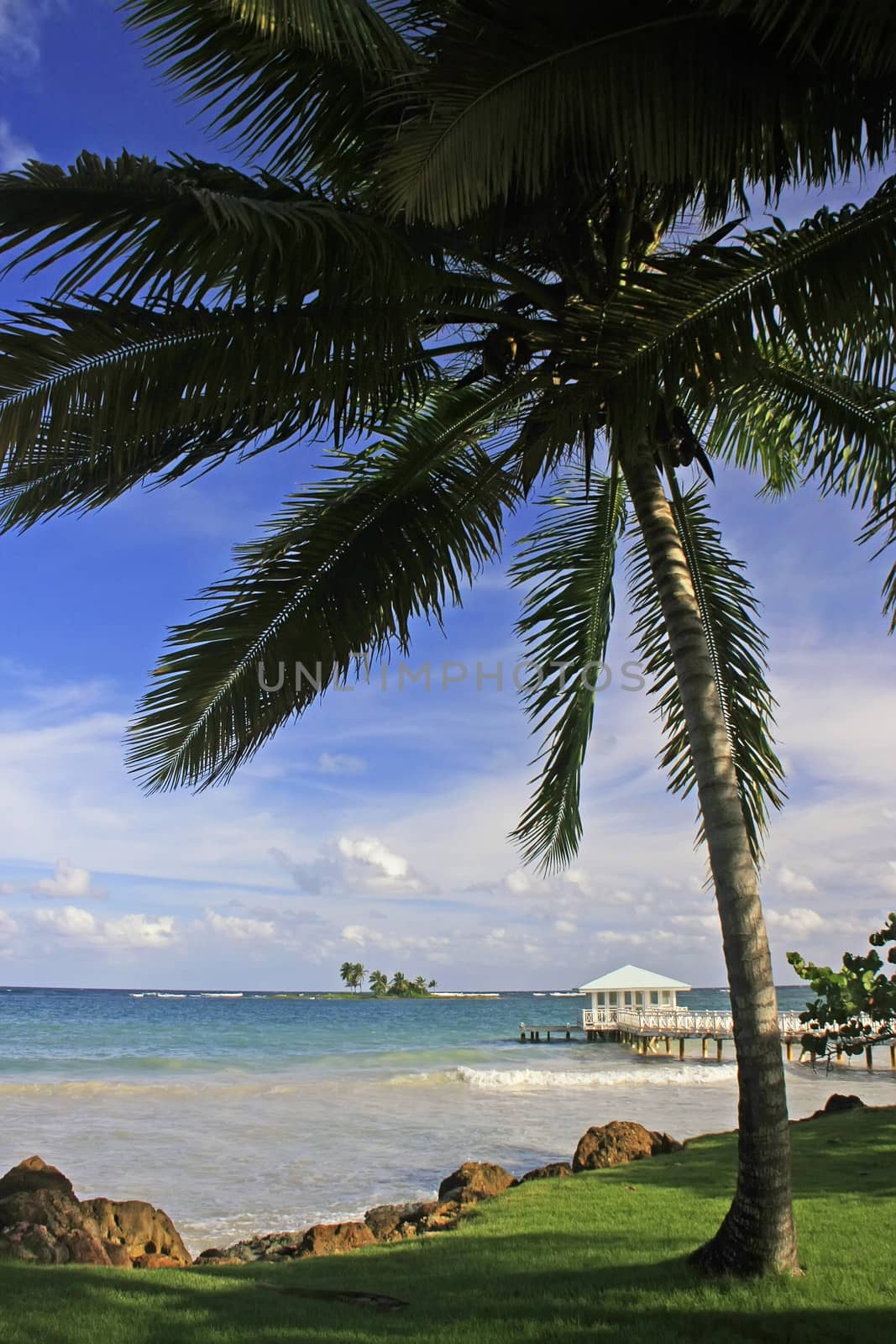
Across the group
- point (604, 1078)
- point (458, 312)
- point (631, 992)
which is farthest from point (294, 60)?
point (631, 992)

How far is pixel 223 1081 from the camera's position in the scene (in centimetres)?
2966

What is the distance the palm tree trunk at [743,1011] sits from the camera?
17.5ft

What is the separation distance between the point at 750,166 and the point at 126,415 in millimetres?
3196

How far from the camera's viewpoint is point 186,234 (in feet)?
15.1

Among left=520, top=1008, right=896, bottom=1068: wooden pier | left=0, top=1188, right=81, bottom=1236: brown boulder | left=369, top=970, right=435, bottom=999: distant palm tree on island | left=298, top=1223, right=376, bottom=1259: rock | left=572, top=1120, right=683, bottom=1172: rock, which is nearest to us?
left=0, top=1188, right=81, bottom=1236: brown boulder

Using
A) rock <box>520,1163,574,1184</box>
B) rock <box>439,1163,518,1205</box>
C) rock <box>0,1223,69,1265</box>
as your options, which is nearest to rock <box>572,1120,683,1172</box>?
rock <box>520,1163,574,1184</box>

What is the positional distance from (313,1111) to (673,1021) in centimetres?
1723

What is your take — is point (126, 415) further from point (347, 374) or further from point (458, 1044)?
point (458, 1044)

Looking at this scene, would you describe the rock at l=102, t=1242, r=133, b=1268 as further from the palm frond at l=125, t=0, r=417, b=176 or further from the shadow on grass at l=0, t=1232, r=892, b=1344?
the palm frond at l=125, t=0, r=417, b=176

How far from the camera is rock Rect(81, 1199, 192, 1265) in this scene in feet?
29.3

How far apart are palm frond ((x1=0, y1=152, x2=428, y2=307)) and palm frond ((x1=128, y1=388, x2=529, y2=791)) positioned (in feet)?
6.07

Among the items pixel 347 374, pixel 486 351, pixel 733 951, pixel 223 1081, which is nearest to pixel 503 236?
pixel 486 351

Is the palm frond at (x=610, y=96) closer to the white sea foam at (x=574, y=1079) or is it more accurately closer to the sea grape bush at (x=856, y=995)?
the sea grape bush at (x=856, y=995)

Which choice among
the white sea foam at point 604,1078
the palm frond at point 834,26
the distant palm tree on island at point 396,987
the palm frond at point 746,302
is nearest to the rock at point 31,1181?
the palm frond at point 746,302
